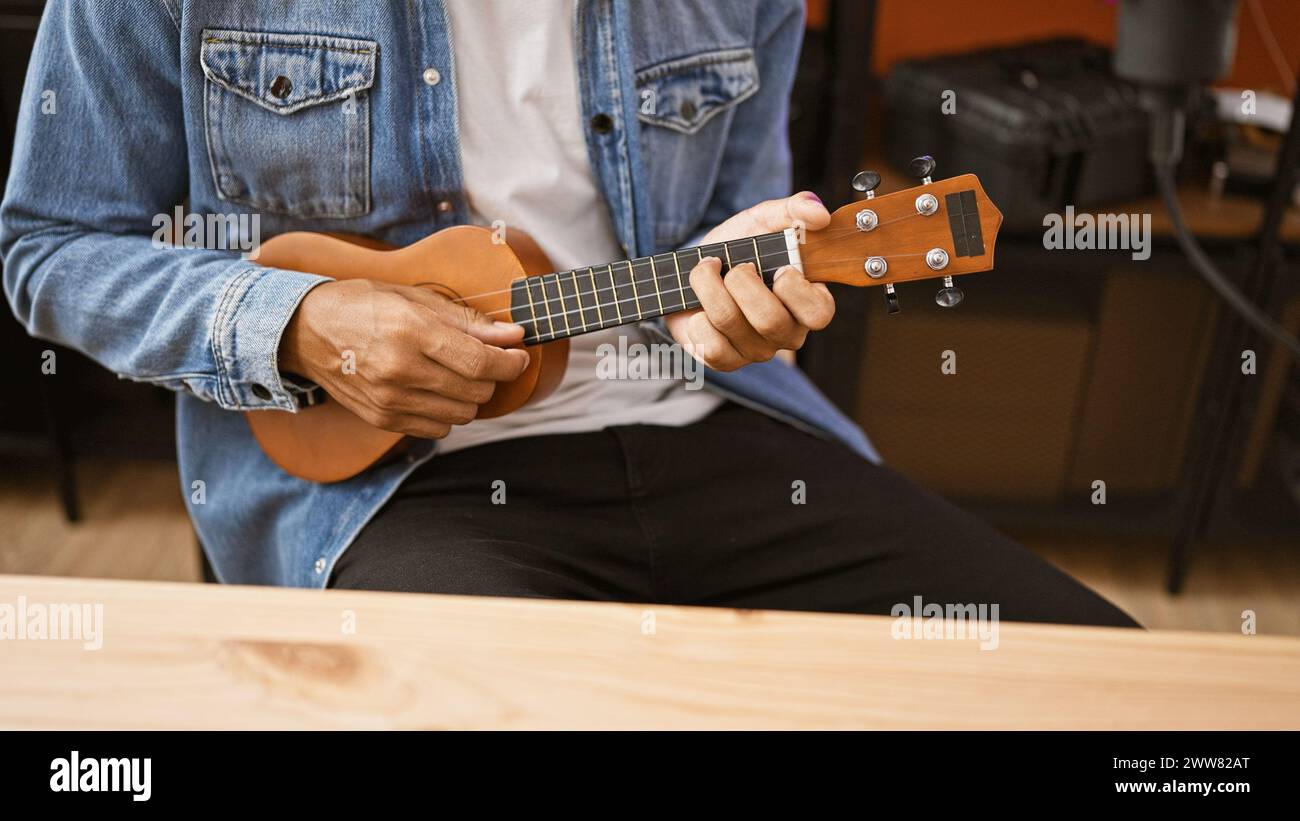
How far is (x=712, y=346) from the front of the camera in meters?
0.81

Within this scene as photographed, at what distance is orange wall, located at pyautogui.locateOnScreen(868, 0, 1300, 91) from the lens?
185 cm

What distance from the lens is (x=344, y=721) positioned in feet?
1.72

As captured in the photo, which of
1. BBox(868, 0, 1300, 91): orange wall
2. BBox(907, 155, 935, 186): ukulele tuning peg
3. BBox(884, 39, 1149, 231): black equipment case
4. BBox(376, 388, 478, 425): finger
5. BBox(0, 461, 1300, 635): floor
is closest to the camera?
BBox(907, 155, 935, 186): ukulele tuning peg

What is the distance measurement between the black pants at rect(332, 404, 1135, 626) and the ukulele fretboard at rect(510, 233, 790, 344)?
0.42 ft

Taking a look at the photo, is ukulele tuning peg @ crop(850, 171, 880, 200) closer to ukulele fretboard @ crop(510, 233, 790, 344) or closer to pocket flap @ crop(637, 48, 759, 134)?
ukulele fretboard @ crop(510, 233, 790, 344)

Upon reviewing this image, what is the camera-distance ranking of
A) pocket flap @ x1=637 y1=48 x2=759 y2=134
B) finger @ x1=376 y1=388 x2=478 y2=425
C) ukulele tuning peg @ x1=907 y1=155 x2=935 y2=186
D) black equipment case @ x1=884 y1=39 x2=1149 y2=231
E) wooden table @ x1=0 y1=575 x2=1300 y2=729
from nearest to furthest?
wooden table @ x1=0 y1=575 x2=1300 y2=729 → ukulele tuning peg @ x1=907 y1=155 x2=935 y2=186 → finger @ x1=376 y1=388 x2=478 y2=425 → pocket flap @ x1=637 y1=48 x2=759 y2=134 → black equipment case @ x1=884 y1=39 x2=1149 y2=231

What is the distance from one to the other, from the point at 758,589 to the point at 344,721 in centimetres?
46

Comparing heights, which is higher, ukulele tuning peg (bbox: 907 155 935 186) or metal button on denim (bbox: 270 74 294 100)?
metal button on denim (bbox: 270 74 294 100)

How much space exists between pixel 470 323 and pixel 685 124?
12.2 inches

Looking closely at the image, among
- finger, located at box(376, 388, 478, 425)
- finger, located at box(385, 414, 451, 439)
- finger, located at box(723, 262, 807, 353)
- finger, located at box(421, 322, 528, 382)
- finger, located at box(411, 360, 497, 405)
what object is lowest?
finger, located at box(385, 414, 451, 439)

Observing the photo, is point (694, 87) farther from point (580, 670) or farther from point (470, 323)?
point (580, 670)

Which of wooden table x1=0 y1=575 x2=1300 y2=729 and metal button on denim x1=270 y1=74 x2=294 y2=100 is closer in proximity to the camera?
wooden table x1=0 y1=575 x2=1300 y2=729

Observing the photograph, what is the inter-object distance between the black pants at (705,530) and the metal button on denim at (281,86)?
330 millimetres

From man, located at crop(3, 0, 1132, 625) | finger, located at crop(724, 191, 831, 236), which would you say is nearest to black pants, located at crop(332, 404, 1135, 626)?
man, located at crop(3, 0, 1132, 625)
